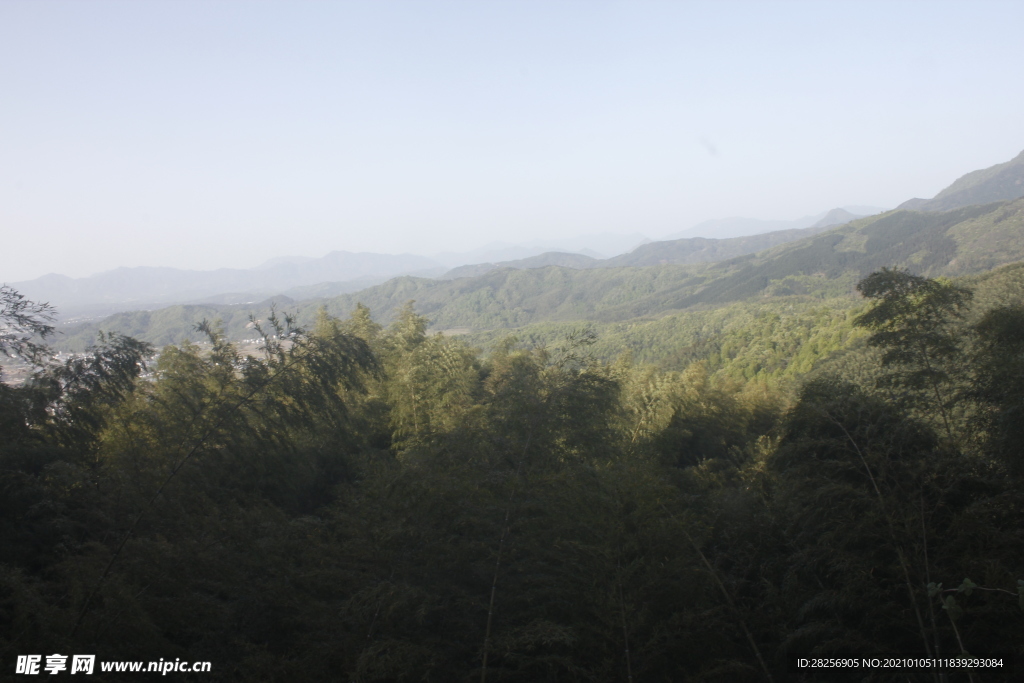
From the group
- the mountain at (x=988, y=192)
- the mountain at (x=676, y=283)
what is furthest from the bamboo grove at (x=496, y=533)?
the mountain at (x=988, y=192)

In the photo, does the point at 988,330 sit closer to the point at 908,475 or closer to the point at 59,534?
the point at 908,475

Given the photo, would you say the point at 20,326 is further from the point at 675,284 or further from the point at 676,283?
the point at 676,283

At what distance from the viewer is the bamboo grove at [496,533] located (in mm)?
3244

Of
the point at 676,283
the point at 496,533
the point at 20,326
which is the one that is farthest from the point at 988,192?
the point at 20,326

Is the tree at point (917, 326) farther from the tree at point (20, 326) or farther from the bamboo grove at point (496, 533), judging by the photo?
the tree at point (20, 326)

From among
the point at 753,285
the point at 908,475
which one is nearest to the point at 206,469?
the point at 908,475

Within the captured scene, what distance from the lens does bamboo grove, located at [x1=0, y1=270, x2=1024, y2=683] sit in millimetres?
3244

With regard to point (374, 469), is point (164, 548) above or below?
above

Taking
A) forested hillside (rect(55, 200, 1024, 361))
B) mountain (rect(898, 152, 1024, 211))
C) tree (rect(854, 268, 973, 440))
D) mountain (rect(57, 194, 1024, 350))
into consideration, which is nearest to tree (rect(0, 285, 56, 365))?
tree (rect(854, 268, 973, 440))

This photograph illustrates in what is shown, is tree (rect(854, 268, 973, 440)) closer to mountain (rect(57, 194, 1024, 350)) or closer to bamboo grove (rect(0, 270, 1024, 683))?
bamboo grove (rect(0, 270, 1024, 683))

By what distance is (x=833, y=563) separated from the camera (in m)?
3.53

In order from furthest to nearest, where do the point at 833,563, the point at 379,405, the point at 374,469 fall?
the point at 379,405 → the point at 374,469 → the point at 833,563

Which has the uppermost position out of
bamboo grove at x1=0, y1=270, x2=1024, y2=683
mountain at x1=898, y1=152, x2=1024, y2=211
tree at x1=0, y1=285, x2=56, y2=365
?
mountain at x1=898, y1=152, x2=1024, y2=211

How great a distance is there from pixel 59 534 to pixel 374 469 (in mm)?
2768
